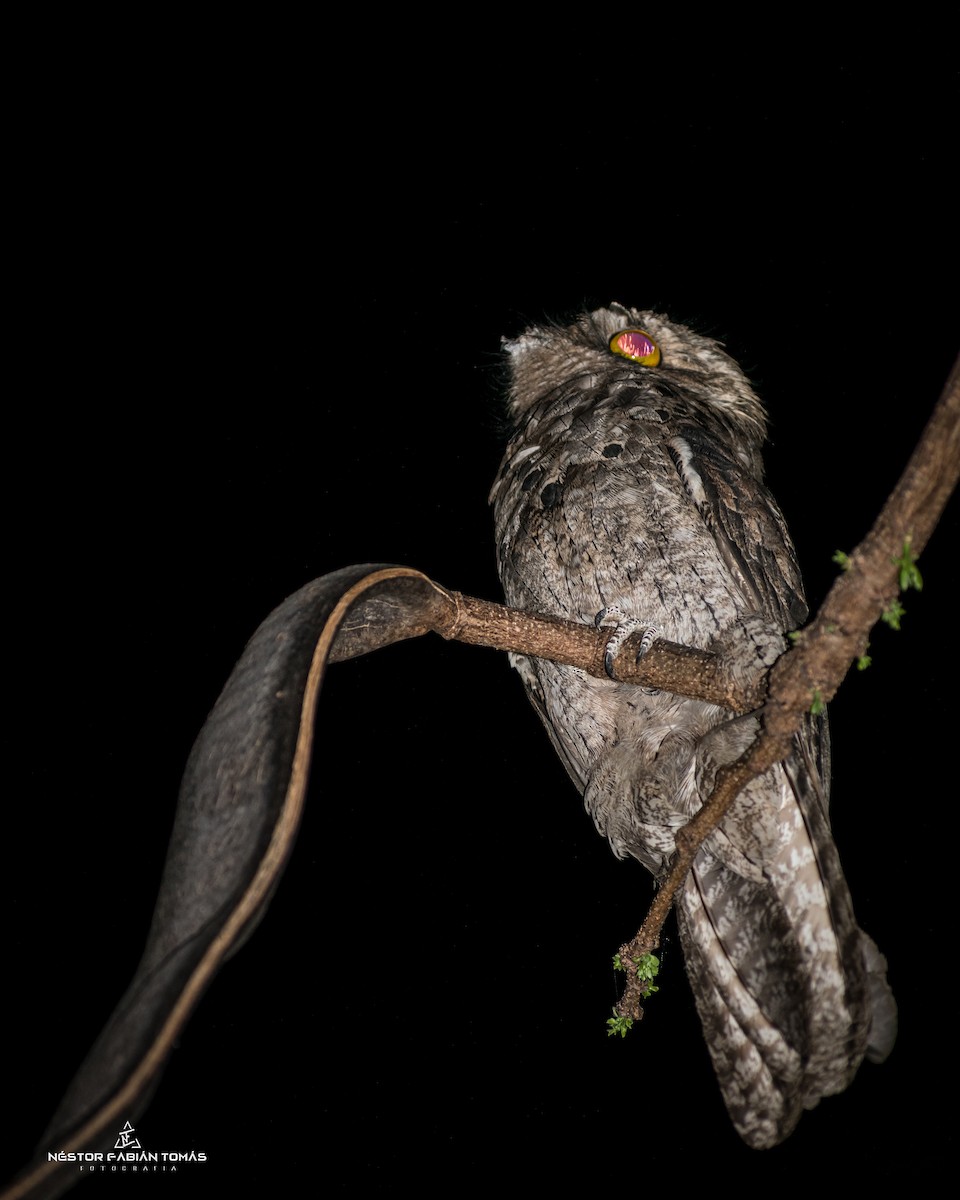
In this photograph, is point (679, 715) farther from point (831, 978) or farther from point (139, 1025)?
point (139, 1025)

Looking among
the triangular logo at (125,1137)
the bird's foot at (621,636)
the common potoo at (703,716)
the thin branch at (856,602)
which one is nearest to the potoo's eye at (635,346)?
the common potoo at (703,716)

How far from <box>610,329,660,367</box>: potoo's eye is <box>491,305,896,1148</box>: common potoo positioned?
2 cm

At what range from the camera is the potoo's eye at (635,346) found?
2.02m

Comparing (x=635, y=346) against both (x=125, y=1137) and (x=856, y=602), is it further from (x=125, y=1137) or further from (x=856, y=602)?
(x=125, y=1137)

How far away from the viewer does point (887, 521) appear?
2.83 ft

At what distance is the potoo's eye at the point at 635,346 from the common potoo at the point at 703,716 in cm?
2

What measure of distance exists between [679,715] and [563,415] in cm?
69

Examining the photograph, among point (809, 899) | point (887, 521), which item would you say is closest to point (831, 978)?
point (809, 899)

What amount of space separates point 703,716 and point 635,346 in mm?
997

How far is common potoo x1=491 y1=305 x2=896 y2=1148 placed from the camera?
4.08ft

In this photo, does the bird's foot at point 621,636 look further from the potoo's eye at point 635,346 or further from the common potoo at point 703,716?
the potoo's eye at point 635,346

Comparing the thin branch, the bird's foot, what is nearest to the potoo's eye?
the bird's foot

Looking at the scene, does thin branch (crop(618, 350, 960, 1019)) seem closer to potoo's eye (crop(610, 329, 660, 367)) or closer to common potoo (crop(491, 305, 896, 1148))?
common potoo (crop(491, 305, 896, 1148))

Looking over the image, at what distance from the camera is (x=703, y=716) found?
1.45 m
